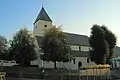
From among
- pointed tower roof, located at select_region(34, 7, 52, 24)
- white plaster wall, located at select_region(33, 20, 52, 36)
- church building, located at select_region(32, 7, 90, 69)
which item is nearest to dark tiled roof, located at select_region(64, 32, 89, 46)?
church building, located at select_region(32, 7, 90, 69)

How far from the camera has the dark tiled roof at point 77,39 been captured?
7243 cm

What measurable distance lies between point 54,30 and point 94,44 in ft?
40.3

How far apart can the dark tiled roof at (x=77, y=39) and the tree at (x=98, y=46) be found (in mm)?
9354

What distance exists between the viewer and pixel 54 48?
2100 inches

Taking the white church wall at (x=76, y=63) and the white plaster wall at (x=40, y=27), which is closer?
the white church wall at (x=76, y=63)

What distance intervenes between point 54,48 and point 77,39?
23.0m

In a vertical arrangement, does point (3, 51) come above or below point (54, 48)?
above

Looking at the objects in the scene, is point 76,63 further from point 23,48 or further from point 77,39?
point 23,48

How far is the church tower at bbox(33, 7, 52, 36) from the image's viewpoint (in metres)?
71.6

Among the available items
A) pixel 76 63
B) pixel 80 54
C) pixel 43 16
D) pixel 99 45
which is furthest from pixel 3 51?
pixel 99 45

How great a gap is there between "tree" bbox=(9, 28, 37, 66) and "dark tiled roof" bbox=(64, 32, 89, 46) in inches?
655

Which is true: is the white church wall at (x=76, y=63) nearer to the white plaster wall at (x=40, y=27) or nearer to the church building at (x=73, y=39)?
the church building at (x=73, y=39)

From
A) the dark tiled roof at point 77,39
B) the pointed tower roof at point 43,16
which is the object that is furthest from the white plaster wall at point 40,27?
the dark tiled roof at point 77,39

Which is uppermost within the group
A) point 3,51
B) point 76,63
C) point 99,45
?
point 99,45
